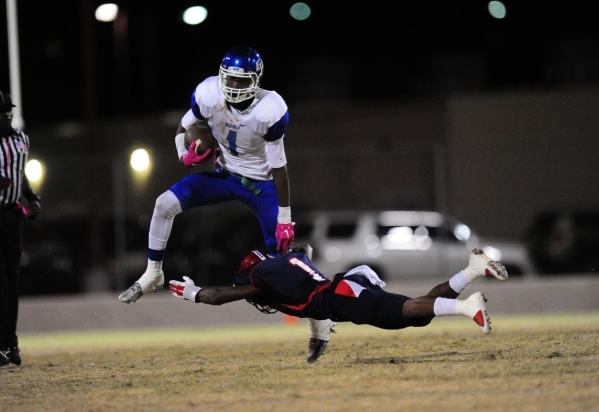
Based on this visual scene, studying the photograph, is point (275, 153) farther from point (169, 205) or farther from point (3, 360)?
point (3, 360)

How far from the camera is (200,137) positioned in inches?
344

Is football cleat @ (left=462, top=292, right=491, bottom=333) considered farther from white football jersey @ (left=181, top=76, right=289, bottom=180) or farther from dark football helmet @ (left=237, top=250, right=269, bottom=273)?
white football jersey @ (left=181, top=76, right=289, bottom=180)

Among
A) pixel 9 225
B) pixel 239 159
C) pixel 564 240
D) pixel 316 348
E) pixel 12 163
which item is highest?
pixel 12 163

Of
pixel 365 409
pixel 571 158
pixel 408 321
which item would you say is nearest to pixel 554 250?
pixel 571 158

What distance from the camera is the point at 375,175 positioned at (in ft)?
58.3

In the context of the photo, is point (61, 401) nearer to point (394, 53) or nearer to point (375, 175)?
point (375, 175)

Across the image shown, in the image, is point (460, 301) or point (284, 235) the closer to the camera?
point (460, 301)

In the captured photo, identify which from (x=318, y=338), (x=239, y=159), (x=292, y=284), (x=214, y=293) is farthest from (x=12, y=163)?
(x=318, y=338)

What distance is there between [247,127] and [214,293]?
1553mm

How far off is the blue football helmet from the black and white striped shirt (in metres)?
2.03

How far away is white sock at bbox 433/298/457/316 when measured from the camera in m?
7.21

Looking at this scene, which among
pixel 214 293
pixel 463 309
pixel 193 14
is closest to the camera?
pixel 463 309

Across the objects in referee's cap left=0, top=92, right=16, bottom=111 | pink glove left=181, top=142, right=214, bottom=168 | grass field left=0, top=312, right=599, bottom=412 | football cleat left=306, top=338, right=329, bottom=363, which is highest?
referee's cap left=0, top=92, right=16, bottom=111

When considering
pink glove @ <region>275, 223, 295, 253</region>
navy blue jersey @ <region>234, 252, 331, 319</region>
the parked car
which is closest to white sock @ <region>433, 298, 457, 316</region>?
navy blue jersey @ <region>234, 252, 331, 319</region>
